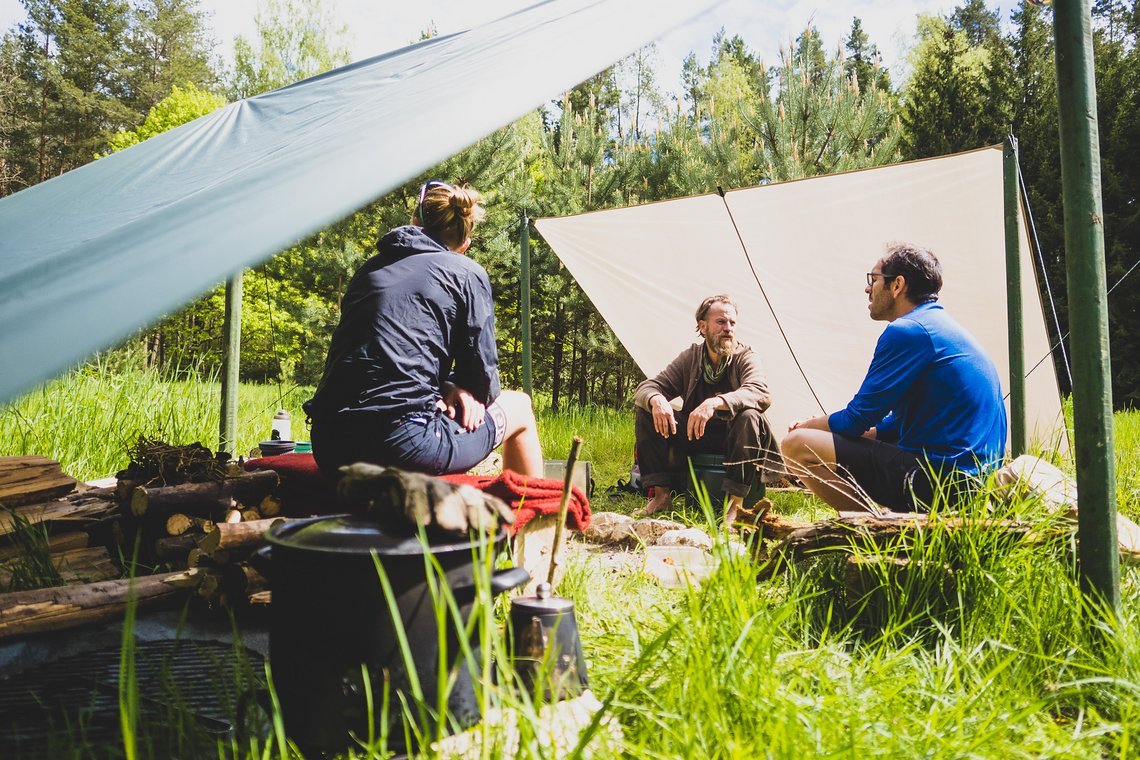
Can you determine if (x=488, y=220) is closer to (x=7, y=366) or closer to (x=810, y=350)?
(x=810, y=350)

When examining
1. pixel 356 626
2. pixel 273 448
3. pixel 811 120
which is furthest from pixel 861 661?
pixel 811 120

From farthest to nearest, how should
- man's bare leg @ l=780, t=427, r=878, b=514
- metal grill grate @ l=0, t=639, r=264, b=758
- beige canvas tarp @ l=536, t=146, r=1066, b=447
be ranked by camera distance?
beige canvas tarp @ l=536, t=146, r=1066, b=447 < man's bare leg @ l=780, t=427, r=878, b=514 < metal grill grate @ l=0, t=639, r=264, b=758

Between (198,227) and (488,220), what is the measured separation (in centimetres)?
788

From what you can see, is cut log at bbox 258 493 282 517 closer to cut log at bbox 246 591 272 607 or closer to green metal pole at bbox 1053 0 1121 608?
cut log at bbox 246 591 272 607

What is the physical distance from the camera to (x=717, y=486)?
3.49m

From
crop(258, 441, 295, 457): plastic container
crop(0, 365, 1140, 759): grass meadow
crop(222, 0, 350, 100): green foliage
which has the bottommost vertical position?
crop(0, 365, 1140, 759): grass meadow

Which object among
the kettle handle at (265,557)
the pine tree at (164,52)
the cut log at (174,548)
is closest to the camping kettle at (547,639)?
the kettle handle at (265,557)

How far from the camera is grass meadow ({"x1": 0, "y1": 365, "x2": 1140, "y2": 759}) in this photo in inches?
39.8

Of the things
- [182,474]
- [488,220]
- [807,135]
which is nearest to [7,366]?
[182,474]

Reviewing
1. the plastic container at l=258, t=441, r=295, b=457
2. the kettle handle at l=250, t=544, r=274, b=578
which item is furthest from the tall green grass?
the kettle handle at l=250, t=544, r=274, b=578

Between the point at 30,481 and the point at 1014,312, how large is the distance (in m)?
3.48

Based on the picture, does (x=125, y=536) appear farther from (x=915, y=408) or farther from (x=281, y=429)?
(x=915, y=408)

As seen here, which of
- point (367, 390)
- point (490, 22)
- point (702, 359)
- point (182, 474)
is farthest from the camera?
point (702, 359)

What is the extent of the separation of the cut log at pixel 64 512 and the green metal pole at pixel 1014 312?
3.19 metres
